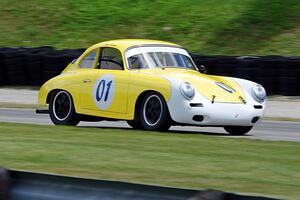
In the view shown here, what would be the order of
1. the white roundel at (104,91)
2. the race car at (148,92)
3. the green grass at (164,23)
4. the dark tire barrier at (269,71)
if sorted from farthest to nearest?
the green grass at (164,23), the dark tire barrier at (269,71), the white roundel at (104,91), the race car at (148,92)

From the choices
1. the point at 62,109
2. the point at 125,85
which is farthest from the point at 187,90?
the point at 62,109

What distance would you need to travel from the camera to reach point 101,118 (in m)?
13.8

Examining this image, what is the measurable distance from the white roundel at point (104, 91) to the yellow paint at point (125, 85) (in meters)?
0.06

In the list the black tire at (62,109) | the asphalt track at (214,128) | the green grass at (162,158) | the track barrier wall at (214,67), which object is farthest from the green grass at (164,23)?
the green grass at (162,158)

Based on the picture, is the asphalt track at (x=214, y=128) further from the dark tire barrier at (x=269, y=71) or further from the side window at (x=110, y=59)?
the dark tire barrier at (x=269, y=71)

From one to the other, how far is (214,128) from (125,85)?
103 inches

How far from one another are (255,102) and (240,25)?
15.5 meters

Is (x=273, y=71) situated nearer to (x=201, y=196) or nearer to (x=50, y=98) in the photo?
(x=50, y=98)

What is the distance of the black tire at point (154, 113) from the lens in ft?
41.5

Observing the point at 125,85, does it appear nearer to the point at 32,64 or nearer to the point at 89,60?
the point at 89,60

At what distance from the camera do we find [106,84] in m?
13.4

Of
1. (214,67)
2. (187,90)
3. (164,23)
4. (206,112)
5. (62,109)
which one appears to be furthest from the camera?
(164,23)

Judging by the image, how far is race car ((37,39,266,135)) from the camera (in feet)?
41.4

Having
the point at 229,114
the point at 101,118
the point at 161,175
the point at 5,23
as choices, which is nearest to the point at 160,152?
A: the point at 161,175
